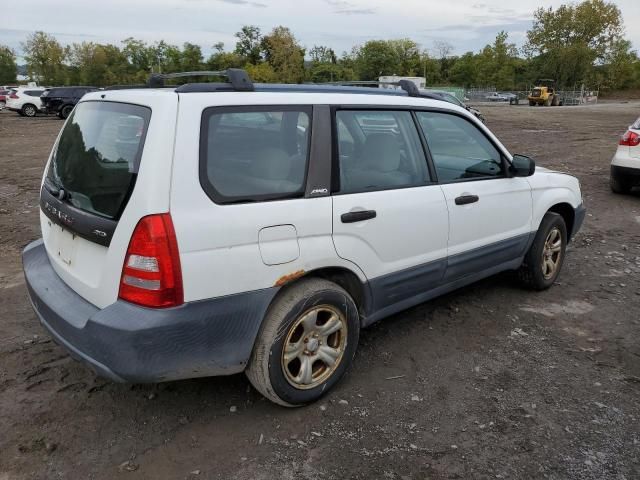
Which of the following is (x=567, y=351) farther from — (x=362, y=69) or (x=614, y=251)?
(x=362, y=69)

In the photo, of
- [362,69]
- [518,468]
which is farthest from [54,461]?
[362,69]

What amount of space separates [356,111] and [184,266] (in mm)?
1470

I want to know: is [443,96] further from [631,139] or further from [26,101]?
[26,101]

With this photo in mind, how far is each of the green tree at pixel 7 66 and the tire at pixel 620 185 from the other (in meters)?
90.3

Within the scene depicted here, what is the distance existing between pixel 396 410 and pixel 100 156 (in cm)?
210

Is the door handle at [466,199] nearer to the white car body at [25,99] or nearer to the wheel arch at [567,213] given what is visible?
the wheel arch at [567,213]

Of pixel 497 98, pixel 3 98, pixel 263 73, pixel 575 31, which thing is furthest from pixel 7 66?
pixel 575 31

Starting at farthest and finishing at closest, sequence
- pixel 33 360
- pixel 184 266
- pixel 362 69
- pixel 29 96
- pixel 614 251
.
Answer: pixel 362 69, pixel 29 96, pixel 614 251, pixel 33 360, pixel 184 266

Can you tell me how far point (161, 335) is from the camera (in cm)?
242

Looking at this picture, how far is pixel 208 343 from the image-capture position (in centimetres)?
255

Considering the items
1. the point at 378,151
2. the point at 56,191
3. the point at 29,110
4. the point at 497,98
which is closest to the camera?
the point at 56,191

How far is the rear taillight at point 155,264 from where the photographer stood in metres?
2.38

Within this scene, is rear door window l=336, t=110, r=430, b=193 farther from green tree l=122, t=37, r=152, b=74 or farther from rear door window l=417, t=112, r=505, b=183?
green tree l=122, t=37, r=152, b=74

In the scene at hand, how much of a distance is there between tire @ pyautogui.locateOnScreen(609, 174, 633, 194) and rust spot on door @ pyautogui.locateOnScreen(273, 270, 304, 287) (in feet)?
25.5
